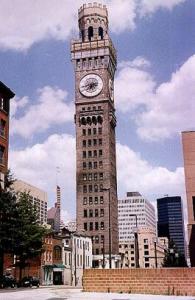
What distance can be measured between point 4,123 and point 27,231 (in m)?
18.6

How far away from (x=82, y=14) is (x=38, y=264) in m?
101

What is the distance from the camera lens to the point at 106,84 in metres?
142

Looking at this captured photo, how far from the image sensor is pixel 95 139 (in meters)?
140

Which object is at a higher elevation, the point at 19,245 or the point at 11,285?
the point at 19,245

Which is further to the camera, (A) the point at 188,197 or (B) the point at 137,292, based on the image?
(A) the point at 188,197

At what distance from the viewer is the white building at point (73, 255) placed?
94625mm

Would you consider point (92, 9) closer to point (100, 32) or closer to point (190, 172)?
point (100, 32)

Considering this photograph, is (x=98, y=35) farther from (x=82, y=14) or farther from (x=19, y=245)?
(x=19, y=245)

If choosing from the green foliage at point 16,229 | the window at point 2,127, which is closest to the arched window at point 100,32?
the window at point 2,127

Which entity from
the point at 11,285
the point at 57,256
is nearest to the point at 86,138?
the point at 57,256

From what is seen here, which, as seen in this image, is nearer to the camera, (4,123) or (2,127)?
(2,127)

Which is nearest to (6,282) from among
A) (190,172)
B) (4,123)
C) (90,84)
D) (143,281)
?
(4,123)

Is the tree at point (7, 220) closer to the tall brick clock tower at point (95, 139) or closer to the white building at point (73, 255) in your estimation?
the white building at point (73, 255)

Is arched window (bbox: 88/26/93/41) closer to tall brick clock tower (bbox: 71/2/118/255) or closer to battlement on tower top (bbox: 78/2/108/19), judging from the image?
tall brick clock tower (bbox: 71/2/118/255)
